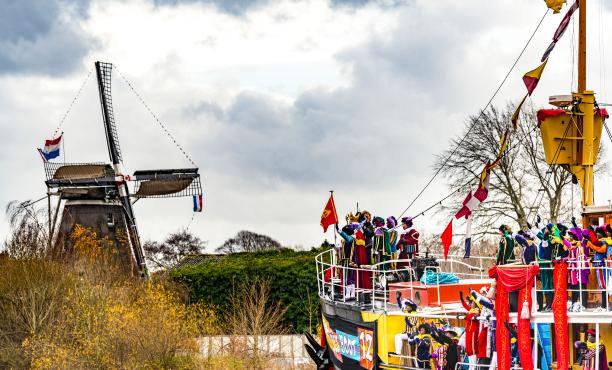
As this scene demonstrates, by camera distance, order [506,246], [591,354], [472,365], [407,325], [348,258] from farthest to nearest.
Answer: [348,258] → [506,246] → [407,325] → [472,365] → [591,354]

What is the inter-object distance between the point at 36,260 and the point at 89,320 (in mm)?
4046

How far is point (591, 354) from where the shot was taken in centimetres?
1308

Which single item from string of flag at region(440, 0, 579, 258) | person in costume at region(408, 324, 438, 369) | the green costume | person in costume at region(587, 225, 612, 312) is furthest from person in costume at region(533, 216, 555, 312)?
string of flag at region(440, 0, 579, 258)

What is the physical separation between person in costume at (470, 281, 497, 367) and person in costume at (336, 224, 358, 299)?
152 inches

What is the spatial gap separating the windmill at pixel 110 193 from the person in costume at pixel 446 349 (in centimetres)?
2196

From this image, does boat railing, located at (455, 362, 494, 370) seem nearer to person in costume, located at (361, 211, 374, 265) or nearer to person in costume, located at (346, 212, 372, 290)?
person in costume, located at (346, 212, 372, 290)

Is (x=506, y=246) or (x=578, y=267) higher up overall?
(x=506, y=246)

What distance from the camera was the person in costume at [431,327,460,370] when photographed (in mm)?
13461

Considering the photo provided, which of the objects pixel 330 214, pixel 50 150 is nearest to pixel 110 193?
pixel 50 150

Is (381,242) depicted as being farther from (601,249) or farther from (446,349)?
(601,249)

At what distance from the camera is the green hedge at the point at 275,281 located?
2962 cm

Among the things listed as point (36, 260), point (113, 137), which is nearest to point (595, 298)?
point (36, 260)

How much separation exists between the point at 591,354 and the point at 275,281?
62.0 ft

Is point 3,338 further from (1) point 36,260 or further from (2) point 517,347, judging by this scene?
(2) point 517,347
